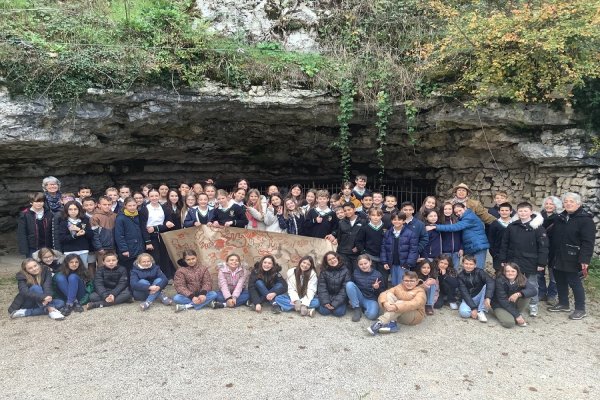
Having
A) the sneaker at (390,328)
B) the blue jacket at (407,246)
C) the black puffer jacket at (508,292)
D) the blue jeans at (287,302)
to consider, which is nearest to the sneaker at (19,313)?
the blue jeans at (287,302)

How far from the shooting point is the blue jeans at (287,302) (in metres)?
5.63

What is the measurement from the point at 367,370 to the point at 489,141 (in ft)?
19.4

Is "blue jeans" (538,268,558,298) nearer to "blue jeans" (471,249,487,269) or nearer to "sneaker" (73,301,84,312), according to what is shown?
"blue jeans" (471,249,487,269)

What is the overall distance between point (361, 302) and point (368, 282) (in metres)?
0.29

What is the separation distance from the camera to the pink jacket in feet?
19.2

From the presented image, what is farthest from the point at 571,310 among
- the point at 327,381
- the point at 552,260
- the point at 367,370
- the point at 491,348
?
the point at 327,381

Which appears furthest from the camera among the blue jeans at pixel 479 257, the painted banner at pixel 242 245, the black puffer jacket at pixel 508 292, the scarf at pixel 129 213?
the painted banner at pixel 242 245

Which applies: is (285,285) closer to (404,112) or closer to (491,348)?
(491,348)

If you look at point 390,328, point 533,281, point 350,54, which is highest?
point 350,54

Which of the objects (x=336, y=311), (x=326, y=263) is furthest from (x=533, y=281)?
(x=326, y=263)

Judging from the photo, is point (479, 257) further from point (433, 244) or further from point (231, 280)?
point (231, 280)

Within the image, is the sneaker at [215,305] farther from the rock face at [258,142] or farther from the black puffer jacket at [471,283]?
the rock face at [258,142]

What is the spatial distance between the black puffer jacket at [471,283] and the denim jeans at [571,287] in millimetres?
1126

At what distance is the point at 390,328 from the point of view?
5.10 meters
